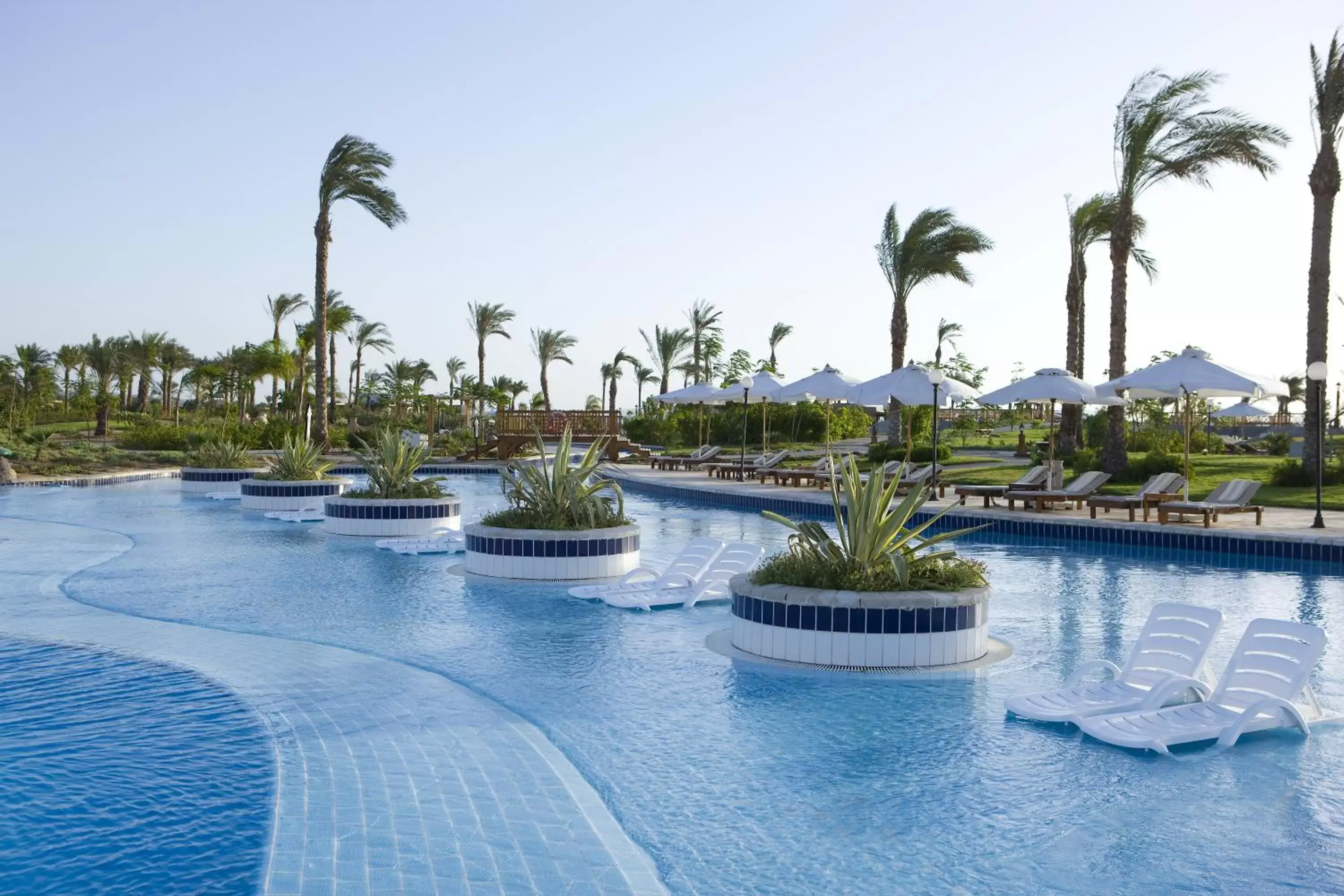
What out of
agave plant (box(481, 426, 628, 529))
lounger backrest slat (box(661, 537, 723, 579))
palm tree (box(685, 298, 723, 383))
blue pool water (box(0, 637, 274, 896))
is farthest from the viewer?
palm tree (box(685, 298, 723, 383))

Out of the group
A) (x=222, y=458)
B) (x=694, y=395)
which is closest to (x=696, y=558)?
(x=222, y=458)

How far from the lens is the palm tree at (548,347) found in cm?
6250

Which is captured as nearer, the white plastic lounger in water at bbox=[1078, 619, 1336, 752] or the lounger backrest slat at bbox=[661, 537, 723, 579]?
the white plastic lounger in water at bbox=[1078, 619, 1336, 752]

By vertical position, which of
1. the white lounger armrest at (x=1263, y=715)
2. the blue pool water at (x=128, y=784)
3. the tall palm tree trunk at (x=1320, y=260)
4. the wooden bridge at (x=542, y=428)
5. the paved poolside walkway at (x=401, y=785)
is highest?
the tall palm tree trunk at (x=1320, y=260)

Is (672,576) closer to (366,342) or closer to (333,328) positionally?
(333,328)

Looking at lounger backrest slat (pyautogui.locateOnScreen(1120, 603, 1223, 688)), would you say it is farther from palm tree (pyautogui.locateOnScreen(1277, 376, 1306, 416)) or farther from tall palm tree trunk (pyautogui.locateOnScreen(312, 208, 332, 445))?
palm tree (pyautogui.locateOnScreen(1277, 376, 1306, 416))

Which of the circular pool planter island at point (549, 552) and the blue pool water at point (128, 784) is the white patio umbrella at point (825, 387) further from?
the blue pool water at point (128, 784)

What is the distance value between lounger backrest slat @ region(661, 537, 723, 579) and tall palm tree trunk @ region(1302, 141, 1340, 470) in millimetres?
14574

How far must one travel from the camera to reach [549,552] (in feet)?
33.9

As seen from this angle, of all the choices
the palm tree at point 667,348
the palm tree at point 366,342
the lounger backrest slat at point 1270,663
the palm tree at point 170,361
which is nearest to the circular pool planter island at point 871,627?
the lounger backrest slat at point 1270,663

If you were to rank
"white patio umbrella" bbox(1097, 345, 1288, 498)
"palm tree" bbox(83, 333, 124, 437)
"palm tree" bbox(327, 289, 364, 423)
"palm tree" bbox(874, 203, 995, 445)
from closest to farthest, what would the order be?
"white patio umbrella" bbox(1097, 345, 1288, 498), "palm tree" bbox(874, 203, 995, 445), "palm tree" bbox(327, 289, 364, 423), "palm tree" bbox(83, 333, 124, 437)

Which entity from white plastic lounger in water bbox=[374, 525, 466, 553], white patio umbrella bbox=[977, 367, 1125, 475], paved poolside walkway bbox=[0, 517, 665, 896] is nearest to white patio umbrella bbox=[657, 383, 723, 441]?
white patio umbrella bbox=[977, 367, 1125, 475]

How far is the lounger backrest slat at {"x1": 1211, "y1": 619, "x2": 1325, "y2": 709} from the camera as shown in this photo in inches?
213

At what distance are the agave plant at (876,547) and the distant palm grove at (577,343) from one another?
1181cm
